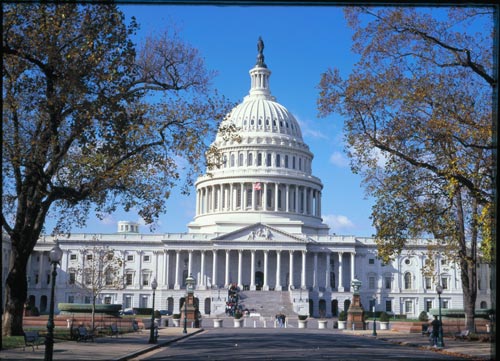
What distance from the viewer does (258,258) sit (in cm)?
12975

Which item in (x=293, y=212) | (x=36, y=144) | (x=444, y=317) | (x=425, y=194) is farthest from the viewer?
(x=293, y=212)

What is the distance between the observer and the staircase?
108 metres

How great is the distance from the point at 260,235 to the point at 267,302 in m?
17.0

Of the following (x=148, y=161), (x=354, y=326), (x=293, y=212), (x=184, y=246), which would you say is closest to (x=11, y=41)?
(x=148, y=161)

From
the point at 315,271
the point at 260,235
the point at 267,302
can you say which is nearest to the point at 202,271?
the point at 260,235

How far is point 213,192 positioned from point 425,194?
350 feet

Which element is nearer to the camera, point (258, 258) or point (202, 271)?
point (202, 271)

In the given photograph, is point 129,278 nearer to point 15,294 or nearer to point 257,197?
point 257,197

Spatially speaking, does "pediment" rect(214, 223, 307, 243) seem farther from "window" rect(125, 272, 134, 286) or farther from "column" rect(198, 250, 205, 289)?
"window" rect(125, 272, 134, 286)

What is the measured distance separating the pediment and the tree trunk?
89523mm

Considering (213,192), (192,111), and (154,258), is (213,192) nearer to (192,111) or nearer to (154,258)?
(154,258)

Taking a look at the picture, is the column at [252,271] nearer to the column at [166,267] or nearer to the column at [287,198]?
the column at [287,198]

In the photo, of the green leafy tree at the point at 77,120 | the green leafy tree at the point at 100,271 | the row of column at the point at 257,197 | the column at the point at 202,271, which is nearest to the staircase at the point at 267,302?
the column at the point at 202,271

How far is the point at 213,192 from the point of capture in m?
141
